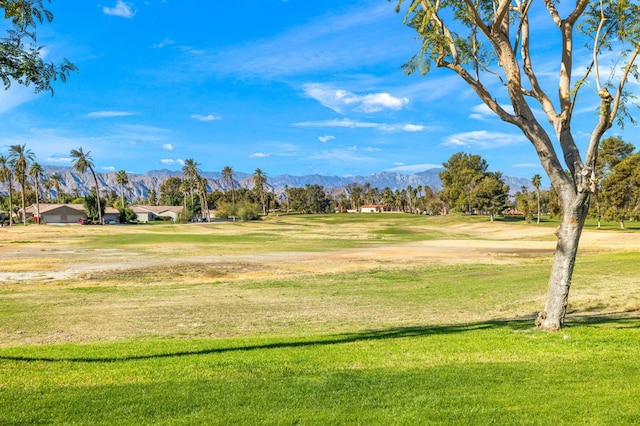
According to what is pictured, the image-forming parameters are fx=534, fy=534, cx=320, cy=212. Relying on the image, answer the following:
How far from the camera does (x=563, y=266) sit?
13.3 meters

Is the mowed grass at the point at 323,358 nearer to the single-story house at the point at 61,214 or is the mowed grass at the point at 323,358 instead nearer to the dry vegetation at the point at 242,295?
the dry vegetation at the point at 242,295

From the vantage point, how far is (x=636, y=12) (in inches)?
529

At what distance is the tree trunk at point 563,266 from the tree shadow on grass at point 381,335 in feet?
3.12

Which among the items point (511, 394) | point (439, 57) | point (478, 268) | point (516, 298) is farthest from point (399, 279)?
point (511, 394)

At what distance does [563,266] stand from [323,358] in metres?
6.58

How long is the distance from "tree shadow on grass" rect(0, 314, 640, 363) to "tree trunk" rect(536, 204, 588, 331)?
0.95m

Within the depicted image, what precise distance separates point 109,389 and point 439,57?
10804mm

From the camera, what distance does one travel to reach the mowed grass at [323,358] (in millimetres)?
7535

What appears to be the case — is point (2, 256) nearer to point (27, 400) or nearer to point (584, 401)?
point (27, 400)

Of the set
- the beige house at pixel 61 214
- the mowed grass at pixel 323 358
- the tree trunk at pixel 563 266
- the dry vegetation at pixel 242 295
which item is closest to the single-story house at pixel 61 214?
the beige house at pixel 61 214

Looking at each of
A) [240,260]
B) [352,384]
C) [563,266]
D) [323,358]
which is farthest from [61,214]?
[352,384]

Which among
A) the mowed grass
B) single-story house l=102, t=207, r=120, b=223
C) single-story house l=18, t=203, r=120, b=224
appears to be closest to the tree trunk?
the mowed grass

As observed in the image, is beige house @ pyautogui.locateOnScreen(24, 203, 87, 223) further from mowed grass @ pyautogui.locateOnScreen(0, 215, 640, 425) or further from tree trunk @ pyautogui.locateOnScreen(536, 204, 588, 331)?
tree trunk @ pyautogui.locateOnScreen(536, 204, 588, 331)

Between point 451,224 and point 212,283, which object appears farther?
point 451,224
